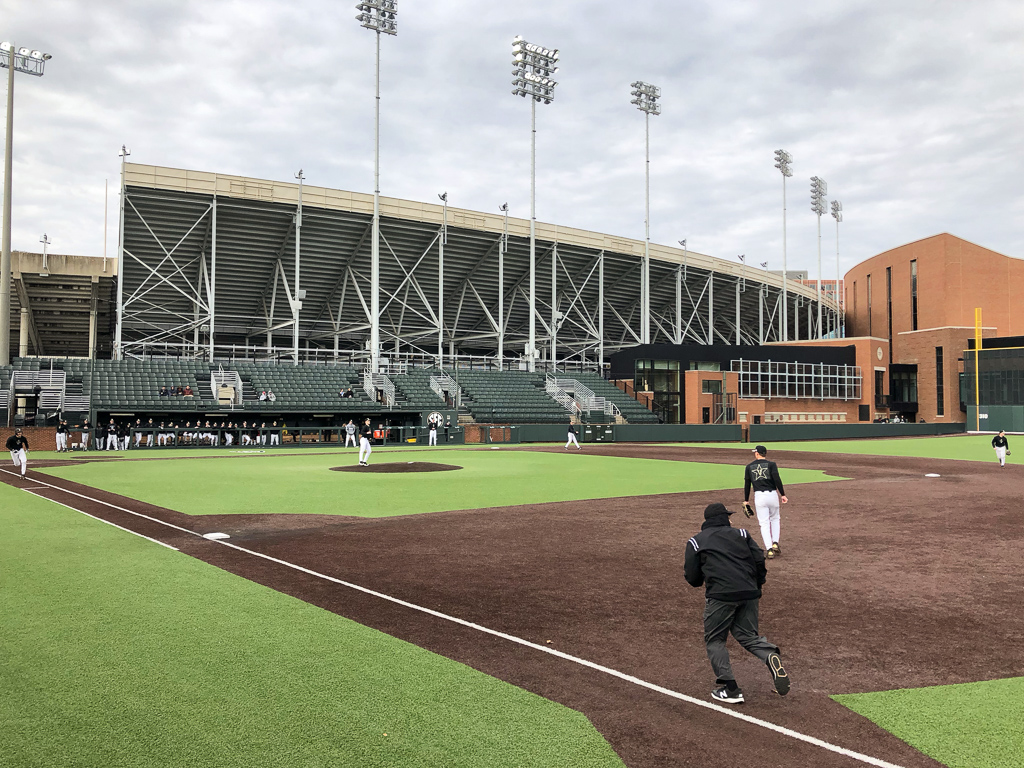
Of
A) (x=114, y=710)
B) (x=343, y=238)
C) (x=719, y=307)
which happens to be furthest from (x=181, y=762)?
(x=719, y=307)

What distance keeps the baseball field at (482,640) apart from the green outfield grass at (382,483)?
53.5 inches

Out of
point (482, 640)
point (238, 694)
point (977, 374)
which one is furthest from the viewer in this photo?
point (977, 374)

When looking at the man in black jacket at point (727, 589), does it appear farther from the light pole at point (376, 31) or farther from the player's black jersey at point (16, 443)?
the light pole at point (376, 31)

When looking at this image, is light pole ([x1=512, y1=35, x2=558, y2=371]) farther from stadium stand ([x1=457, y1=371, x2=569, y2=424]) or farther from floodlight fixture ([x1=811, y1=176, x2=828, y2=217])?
floodlight fixture ([x1=811, y1=176, x2=828, y2=217])

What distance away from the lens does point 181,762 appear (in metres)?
4.62

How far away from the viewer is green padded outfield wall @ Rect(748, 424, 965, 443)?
174 ft

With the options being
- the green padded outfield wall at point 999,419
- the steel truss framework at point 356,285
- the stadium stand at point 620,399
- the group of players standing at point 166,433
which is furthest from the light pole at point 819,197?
the group of players standing at point 166,433

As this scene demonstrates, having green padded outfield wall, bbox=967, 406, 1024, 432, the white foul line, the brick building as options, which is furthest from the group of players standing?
green padded outfield wall, bbox=967, 406, 1024, 432

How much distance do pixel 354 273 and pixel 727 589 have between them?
55.4 metres

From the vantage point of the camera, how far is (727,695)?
5719mm

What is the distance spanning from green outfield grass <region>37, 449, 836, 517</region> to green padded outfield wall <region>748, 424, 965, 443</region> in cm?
2419

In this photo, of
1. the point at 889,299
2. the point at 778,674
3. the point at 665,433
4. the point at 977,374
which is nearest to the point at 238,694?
the point at 778,674

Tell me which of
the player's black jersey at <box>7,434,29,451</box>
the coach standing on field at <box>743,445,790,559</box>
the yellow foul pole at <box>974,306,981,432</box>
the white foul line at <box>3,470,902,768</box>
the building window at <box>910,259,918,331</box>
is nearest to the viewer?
the white foul line at <box>3,470,902,768</box>

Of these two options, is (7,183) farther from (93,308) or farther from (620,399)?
(620,399)
